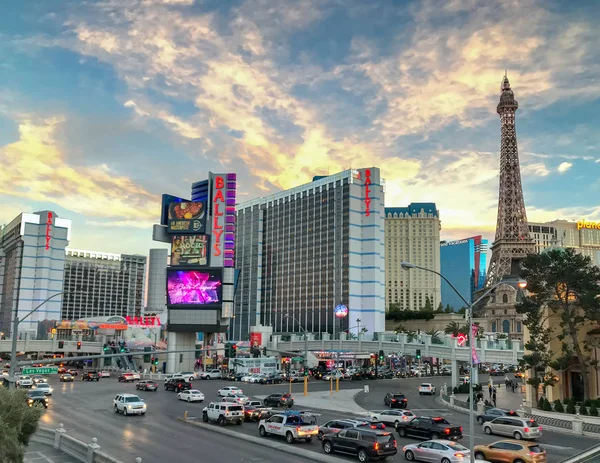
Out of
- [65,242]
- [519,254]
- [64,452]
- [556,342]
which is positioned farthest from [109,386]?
[519,254]

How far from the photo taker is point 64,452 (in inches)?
1154

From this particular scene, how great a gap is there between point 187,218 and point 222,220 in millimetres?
5832

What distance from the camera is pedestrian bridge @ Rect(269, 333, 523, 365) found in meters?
64.4

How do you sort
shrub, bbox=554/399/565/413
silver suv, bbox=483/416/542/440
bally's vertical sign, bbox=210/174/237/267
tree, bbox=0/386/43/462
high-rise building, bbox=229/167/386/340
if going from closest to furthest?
tree, bbox=0/386/43/462 < silver suv, bbox=483/416/542/440 < shrub, bbox=554/399/565/413 < bally's vertical sign, bbox=210/174/237/267 < high-rise building, bbox=229/167/386/340

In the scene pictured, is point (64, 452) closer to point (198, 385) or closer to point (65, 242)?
point (198, 385)

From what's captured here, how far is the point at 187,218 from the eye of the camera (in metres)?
97.7

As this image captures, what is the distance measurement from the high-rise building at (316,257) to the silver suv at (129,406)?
7949 centimetres

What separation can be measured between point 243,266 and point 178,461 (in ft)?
558

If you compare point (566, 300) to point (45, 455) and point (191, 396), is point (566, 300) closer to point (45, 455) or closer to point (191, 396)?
point (191, 396)

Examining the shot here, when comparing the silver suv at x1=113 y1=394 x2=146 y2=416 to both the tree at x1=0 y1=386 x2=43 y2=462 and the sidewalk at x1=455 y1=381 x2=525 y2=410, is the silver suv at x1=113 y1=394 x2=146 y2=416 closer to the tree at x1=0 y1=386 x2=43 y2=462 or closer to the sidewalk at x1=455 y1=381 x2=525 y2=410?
the tree at x1=0 y1=386 x2=43 y2=462

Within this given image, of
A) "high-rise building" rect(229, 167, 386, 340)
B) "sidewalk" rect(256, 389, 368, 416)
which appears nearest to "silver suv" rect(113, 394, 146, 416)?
"sidewalk" rect(256, 389, 368, 416)

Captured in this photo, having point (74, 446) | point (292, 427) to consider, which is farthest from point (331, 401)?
point (74, 446)

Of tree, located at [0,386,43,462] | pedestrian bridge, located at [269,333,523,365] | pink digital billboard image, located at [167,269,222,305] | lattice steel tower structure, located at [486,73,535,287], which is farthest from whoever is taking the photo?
lattice steel tower structure, located at [486,73,535,287]

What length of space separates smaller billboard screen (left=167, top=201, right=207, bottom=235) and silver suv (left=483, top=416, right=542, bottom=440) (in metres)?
66.5
